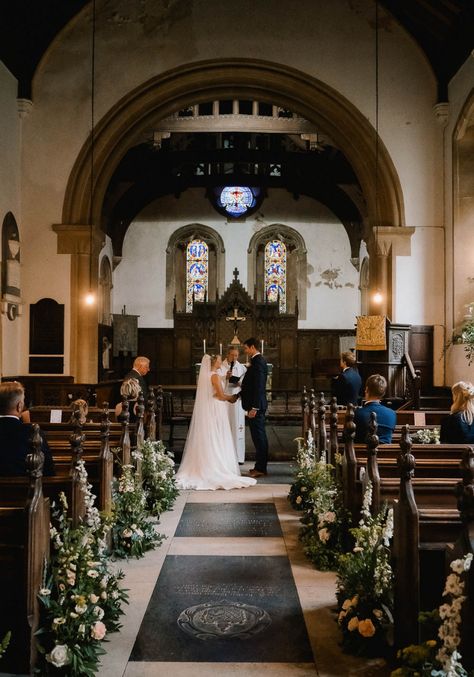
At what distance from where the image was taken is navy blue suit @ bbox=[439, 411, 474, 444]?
16.5ft

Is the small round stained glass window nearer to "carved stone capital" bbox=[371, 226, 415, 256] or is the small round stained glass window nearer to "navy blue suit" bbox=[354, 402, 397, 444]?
"carved stone capital" bbox=[371, 226, 415, 256]

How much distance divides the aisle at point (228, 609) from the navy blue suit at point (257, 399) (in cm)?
237

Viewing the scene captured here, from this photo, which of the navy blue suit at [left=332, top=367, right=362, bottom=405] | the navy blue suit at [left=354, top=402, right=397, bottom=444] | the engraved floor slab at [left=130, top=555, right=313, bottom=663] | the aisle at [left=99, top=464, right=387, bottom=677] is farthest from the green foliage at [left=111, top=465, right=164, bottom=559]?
the navy blue suit at [left=332, top=367, right=362, bottom=405]

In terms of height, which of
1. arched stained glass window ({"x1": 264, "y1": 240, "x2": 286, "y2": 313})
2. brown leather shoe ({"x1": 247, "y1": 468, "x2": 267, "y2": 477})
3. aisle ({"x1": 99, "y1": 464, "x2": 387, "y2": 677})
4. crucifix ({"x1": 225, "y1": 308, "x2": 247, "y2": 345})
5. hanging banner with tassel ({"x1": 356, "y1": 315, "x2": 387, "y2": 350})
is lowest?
brown leather shoe ({"x1": 247, "y1": 468, "x2": 267, "y2": 477})

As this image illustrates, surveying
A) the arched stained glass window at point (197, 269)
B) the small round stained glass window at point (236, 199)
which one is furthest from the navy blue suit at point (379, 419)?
the small round stained glass window at point (236, 199)

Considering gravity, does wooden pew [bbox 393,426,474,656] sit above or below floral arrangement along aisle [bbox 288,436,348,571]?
above

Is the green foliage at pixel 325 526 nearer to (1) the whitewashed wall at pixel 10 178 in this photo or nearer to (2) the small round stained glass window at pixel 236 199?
(1) the whitewashed wall at pixel 10 178

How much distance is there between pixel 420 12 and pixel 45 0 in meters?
6.36

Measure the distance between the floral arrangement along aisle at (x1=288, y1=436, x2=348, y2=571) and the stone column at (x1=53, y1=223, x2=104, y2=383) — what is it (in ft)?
20.7

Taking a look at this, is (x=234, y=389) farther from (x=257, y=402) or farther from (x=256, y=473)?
(x=256, y=473)

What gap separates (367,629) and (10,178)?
9897 millimetres

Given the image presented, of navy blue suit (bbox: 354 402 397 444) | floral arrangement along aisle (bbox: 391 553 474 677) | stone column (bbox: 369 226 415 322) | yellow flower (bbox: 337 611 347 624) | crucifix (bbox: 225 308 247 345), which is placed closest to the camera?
floral arrangement along aisle (bbox: 391 553 474 677)

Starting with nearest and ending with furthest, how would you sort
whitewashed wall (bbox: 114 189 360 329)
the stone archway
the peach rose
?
the peach rose, the stone archway, whitewashed wall (bbox: 114 189 360 329)

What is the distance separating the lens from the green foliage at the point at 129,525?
4.90 metres
